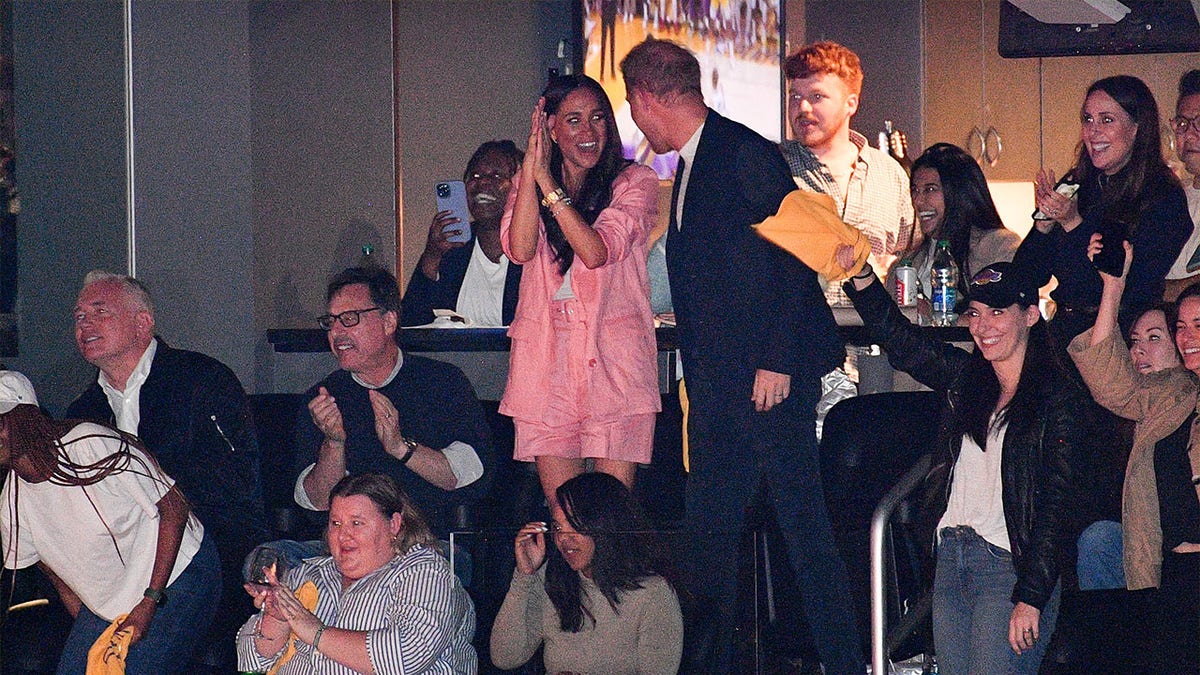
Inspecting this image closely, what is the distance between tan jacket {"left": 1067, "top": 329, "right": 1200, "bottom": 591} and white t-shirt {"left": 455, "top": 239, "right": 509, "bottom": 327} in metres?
2.02

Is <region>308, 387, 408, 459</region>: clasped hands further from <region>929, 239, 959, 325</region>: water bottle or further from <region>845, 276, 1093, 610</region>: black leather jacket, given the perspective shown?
<region>929, 239, 959, 325</region>: water bottle

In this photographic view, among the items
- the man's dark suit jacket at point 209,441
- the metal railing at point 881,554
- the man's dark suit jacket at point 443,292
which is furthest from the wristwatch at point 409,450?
the man's dark suit jacket at point 443,292

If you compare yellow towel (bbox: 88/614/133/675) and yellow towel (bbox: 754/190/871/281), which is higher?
yellow towel (bbox: 754/190/871/281)

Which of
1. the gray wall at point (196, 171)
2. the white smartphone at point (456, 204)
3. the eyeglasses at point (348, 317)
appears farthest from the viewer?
the white smartphone at point (456, 204)

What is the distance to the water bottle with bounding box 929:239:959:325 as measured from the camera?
3.98m

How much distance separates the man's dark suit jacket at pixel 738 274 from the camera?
3330 mm

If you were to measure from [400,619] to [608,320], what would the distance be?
2.70 ft

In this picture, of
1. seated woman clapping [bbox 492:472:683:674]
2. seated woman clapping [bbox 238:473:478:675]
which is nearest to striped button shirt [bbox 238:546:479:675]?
seated woman clapping [bbox 238:473:478:675]

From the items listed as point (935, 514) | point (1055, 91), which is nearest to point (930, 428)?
point (935, 514)

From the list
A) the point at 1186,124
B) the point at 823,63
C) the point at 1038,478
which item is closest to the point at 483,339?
the point at 823,63

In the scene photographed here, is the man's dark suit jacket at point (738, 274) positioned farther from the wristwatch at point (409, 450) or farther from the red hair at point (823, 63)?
the red hair at point (823, 63)

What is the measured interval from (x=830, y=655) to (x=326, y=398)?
1274mm

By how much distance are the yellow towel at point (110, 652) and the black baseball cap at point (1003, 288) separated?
6.11 feet

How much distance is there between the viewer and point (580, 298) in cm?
344
